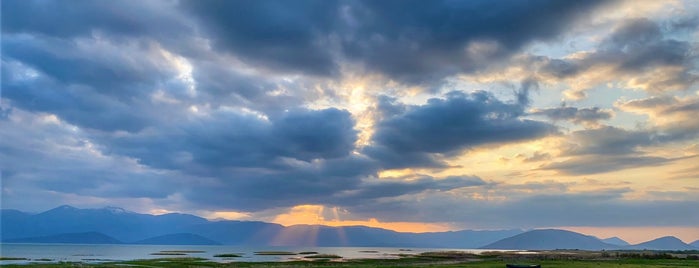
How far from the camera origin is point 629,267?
264ft

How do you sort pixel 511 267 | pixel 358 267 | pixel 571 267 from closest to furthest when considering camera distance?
pixel 511 267 < pixel 571 267 < pixel 358 267

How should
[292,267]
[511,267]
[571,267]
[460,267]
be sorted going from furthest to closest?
[292,267] → [460,267] → [571,267] → [511,267]

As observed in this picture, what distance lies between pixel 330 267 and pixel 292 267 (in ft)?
39.1

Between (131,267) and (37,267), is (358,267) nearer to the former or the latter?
(131,267)

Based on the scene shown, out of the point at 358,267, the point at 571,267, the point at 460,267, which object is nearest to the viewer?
the point at 571,267

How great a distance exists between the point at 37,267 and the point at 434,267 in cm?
6829

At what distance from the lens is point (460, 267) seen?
83250 millimetres

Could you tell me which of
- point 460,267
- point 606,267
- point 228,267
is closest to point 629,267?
point 606,267

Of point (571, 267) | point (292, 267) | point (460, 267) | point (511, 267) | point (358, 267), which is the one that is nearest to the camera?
point (511, 267)

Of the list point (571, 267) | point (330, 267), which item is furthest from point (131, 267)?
point (571, 267)

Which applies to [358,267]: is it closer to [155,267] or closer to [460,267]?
[460,267]

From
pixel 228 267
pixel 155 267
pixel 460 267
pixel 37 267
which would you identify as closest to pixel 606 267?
pixel 460 267

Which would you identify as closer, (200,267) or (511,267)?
(511,267)

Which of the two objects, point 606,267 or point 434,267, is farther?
point 434,267
